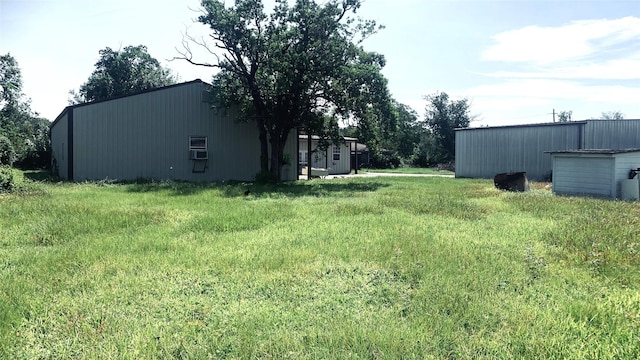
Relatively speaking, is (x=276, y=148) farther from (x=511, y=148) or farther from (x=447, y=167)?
(x=447, y=167)

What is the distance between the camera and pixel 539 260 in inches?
197

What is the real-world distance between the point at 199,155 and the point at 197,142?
2.01 ft

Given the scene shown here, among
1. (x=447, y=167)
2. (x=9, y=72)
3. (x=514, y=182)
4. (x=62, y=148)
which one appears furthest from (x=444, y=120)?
(x=9, y=72)

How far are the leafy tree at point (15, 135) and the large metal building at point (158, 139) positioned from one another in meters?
5.55

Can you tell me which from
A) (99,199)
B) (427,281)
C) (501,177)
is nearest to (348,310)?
(427,281)

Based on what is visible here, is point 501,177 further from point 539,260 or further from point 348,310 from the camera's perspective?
point 348,310

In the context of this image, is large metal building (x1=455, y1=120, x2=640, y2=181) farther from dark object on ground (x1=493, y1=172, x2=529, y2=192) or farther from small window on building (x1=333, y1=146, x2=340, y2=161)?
small window on building (x1=333, y1=146, x2=340, y2=161)

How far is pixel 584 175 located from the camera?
1344cm

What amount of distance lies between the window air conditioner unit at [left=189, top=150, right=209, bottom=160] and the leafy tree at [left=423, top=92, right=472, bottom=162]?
1228 inches

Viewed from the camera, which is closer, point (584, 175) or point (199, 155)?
point (584, 175)

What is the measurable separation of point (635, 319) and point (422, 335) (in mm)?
1868

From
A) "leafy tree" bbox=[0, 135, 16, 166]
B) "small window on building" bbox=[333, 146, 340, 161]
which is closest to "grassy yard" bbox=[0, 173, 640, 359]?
"leafy tree" bbox=[0, 135, 16, 166]

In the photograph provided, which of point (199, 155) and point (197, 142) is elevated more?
point (197, 142)

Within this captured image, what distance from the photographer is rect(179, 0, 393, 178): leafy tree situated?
16031 millimetres
